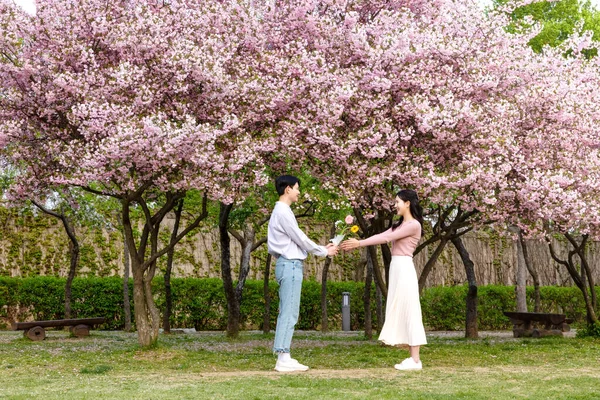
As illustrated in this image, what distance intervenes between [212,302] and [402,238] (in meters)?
13.1

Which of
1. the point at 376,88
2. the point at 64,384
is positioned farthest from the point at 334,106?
the point at 64,384

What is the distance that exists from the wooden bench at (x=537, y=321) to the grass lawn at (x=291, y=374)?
3.18m

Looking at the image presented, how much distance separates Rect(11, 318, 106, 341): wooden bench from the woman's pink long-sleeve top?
9.64 meters

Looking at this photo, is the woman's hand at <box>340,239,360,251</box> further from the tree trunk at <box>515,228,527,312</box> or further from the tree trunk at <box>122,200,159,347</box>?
the tree trunk at <box>515,228,527,312</box>

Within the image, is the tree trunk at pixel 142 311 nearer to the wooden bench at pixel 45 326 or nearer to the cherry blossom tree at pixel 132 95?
the cherry blossom tree at pixel 132 95

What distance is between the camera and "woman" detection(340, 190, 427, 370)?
10.7m

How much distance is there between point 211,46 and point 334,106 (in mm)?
2173

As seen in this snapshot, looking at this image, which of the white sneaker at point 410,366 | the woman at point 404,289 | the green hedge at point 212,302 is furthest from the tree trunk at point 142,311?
the green hedge at point 212,302

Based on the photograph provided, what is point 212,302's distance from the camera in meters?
23.2

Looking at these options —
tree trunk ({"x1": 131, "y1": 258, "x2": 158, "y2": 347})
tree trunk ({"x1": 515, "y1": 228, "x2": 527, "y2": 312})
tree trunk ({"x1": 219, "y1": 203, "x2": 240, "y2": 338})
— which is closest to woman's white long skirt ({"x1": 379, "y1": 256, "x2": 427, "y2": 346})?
tree trunk ({"x1": 131, "y1": 258, "x2": 158, "y2": 347})

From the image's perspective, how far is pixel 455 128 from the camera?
1386 cm

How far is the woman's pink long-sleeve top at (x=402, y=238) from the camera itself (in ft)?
35.4

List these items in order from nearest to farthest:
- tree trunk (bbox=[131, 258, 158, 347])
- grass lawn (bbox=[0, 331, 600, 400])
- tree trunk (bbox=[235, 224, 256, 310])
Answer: grass lawn (bbox=[0, 331, 600, 400])
tree trunk (bbox=[131, 258, 158, 347])
tree trunk (bbox=[235, 224, 256, 310])

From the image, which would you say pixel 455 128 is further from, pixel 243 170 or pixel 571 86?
pixel 243 170
